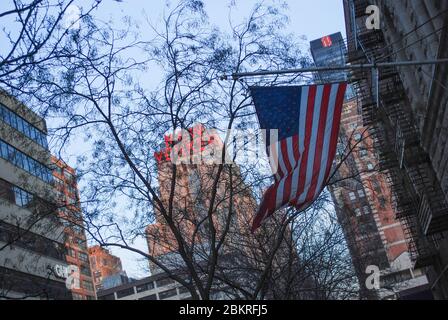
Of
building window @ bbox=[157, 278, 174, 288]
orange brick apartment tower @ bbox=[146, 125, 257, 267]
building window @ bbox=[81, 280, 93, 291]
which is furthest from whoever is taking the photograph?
building window @ bbox=[81, 280, 93, 291]

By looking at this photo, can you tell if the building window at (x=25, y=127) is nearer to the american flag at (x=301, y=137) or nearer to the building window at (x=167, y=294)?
the american flag at (x=301, y=137)

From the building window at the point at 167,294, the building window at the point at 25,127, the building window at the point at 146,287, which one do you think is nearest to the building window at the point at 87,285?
the building window at the point at 25,127

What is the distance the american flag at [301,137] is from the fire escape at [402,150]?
8.30m

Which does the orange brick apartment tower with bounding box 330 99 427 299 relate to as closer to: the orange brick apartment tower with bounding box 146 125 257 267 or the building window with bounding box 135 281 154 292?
the orange brick apartment tower with bounding box 146 125 257 267

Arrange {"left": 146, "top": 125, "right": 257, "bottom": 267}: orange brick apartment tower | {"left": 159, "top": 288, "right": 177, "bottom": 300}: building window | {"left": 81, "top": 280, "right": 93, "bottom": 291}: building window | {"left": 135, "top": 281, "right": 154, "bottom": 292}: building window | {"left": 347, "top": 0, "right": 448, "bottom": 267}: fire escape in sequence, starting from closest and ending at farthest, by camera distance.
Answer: {"left": 146, "top": 125, "right": 257, "bottom": 267}: orange brick apartment tower
{"left": 347, "top": 0, "right": 448, "bottom": 267}: fire escape
{"left": 81, "top": 280, "right": 93, "bottom": 291}: building window
{"left": 159, "top": 288, "right": 177, "bottom": 300}: building window
{"left": 135, "top": 281, "right": 154, "bottom": 292}: building window

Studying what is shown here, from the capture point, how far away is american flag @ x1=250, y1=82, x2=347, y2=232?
1047 centimetres

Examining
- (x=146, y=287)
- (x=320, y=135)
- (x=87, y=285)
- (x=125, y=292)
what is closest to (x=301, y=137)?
(x=320, y=135)

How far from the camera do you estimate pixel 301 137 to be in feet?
34.8

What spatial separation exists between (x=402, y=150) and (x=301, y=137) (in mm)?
11981

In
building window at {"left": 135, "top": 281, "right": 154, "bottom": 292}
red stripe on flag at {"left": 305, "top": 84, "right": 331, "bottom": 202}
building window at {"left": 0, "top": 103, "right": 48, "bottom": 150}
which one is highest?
building window at {"left": 135, "top": 281, "right": 154, "bottom": 292}

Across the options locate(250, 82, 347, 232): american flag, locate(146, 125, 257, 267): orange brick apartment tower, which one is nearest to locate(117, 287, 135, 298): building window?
locate(146, 125, 257, 267): orange brick apartment tower

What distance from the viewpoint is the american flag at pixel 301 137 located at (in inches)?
412

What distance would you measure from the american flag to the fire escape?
830 centimetres

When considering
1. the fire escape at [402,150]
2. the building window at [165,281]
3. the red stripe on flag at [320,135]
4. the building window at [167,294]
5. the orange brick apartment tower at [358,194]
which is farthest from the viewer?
the building window at [167,294]
